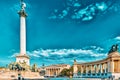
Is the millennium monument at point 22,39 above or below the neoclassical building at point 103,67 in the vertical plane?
above

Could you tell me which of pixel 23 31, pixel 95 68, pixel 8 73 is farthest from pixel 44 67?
pixel 8 73

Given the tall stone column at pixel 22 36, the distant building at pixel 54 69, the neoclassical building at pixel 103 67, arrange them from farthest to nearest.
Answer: the distant building at pixel 54 69 < the neoclassical building at pixel 103 67 < the tall stone column at pixel 22 36

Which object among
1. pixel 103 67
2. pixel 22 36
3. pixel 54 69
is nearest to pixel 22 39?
pixel 22 36

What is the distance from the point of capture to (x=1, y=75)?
178 ft

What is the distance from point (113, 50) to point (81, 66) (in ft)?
143

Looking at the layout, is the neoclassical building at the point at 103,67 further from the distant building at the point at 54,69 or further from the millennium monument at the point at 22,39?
the distant building at the point at 54,69

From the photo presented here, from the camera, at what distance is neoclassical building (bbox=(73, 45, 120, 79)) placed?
7000cm

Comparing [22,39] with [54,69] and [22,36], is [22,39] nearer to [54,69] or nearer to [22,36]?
[22,36]

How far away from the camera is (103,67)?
90.2m

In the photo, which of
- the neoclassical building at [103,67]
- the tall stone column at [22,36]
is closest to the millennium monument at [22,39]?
the tall stone column at [22,36]

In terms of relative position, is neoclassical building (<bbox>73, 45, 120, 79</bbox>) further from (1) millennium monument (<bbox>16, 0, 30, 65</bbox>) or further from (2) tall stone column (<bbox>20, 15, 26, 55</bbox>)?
(2) tall stone column (<bbox>20, 15, 26, 55</bbox>)

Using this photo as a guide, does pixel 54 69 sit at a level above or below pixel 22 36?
below

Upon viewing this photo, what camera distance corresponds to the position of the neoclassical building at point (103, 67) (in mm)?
70000

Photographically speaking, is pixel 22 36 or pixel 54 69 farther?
pixel 54 69
